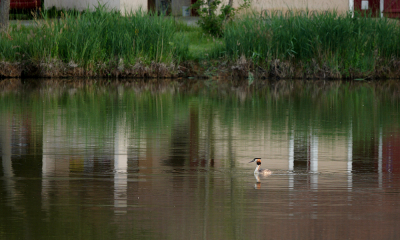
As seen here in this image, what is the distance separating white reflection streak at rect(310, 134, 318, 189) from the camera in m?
7.12

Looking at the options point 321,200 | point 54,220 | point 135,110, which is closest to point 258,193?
point 321,200

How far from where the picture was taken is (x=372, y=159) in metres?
8.48

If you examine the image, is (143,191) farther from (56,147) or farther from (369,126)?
(369,126)

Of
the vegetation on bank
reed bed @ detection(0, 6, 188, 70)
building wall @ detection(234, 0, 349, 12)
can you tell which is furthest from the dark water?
building wall @ detection(234, 0, 349, 12)

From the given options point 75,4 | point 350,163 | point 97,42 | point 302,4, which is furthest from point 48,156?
point 302,4

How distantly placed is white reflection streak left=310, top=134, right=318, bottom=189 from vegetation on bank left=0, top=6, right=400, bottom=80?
415 inches

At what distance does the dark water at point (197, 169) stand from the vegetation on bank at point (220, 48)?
5460 mm

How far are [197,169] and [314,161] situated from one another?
138cm

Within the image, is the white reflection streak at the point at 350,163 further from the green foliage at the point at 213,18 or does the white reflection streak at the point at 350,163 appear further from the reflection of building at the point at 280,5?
the reflection of building at the point at 280,5

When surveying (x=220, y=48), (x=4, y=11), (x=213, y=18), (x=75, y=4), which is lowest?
(x=220, y=48)

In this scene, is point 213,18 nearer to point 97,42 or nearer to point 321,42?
point 321,42

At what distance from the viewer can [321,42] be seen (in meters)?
20.2

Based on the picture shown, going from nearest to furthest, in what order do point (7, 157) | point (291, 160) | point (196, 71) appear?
point (291, 160)
point (7, 157)
point (196, 71)

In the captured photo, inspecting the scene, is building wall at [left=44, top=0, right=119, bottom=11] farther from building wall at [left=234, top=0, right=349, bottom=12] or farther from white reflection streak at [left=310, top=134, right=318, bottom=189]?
white reflection streak at [left=310, top=134, right=318, bottom=189]
